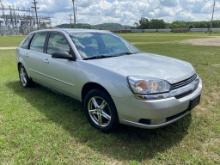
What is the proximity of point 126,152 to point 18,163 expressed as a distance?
4.66 feet

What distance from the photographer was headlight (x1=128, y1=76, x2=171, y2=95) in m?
3.25

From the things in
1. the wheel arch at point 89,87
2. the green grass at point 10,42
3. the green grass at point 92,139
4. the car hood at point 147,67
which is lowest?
the green grass at point 10,42

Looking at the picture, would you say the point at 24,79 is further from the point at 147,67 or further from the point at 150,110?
the point at 150,110

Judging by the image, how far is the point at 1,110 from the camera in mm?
5039

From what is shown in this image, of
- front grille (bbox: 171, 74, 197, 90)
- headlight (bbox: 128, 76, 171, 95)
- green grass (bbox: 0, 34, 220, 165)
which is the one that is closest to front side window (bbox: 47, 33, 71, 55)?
green grass (bbox: 0, 34, 220, 165)

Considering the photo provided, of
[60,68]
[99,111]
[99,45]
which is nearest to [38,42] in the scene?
[60,68]

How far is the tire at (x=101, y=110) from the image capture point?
3.68m

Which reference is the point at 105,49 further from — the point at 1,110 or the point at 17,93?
the point at 17,93

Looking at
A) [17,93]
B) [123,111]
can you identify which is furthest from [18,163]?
[17,93]

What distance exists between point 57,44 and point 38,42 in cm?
110

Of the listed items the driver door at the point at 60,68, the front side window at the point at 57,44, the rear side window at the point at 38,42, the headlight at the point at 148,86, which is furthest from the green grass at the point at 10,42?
the headlight at the point at 148,86

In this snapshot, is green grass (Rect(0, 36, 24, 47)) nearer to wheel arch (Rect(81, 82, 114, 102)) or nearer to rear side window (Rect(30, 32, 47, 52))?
rear side window (Rect(30, 32, 47, 52))

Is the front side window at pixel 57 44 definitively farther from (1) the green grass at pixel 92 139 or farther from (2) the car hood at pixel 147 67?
(1) the green grass at pixel 92 139

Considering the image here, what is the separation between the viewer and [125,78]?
338cm
